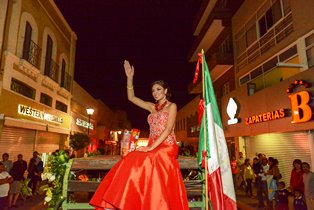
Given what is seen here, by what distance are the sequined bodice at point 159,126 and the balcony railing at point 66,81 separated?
65.4 feet

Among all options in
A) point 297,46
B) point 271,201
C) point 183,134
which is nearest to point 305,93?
point 297,46

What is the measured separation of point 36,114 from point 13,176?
6217 mm

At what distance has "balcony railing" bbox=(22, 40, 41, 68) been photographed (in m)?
14.7

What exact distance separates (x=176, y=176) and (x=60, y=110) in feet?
67.0

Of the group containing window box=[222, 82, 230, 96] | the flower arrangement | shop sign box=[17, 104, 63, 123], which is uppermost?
window box=[222, 82, 230, 96]

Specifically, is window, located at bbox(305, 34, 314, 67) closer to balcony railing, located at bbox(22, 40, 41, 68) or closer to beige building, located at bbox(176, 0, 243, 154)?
beige building, located at bbox(176, 0, 243, 154)

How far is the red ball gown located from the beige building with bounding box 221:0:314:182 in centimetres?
908

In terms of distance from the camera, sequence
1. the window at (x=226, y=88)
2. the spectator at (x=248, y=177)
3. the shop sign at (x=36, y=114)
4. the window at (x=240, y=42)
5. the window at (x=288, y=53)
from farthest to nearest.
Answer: the window at (x=226, y=88) → the window at (x=240, y=42) → the shop sign at (x=36, y=114) → the spectator at (x=248, y=177) → the window at (x=288, y=53)

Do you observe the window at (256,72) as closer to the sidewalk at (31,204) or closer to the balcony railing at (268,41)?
the balcony railing at (268,41)

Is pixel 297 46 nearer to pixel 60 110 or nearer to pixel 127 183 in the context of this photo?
pixel 127 183

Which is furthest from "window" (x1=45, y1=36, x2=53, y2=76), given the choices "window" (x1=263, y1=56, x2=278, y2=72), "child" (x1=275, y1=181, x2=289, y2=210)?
"child" (x1=275, y1=181, x2=289, y2=210)

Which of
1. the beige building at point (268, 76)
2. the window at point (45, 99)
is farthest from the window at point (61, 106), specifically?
the beige building at point (268, 76)

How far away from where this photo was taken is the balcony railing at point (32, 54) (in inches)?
579

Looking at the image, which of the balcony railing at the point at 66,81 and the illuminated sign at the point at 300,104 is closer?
the illuminated sign at the point at 300,104
